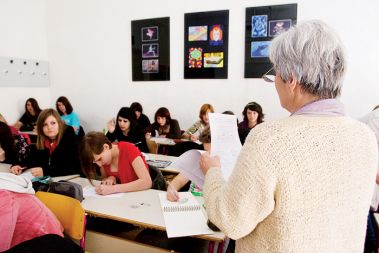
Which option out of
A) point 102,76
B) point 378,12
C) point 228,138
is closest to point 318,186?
point 228,138

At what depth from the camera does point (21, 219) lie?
1.45 metres

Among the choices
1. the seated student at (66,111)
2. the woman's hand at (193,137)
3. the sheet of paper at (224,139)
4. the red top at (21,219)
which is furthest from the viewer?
the seated student at (66,111)

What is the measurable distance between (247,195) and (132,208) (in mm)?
1398

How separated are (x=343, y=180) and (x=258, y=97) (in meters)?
4.11

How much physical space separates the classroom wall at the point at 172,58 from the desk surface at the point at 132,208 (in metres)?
3.08

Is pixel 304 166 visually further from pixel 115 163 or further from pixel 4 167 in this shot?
pixel 4 167

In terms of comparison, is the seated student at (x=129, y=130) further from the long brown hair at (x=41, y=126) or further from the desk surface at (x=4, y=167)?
the desk surface at (x=4, y=167)

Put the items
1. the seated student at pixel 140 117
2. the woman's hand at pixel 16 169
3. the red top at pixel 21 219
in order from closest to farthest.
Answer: the red top at pixel 21 219
the woman's hand at pixel 16 169
the seated student at pixel 140 117

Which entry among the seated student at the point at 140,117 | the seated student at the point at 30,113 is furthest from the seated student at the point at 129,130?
the seated student at the point at 30,113

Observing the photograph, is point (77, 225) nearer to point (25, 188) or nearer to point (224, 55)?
point (25, 188)

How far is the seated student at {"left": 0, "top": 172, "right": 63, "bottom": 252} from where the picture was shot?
4.45ft

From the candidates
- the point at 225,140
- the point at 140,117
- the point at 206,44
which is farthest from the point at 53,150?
the point at 206,44

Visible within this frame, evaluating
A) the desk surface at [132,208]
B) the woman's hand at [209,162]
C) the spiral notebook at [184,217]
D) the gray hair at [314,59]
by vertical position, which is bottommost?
the desk surface at [132,208]

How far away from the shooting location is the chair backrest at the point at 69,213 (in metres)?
1.76
